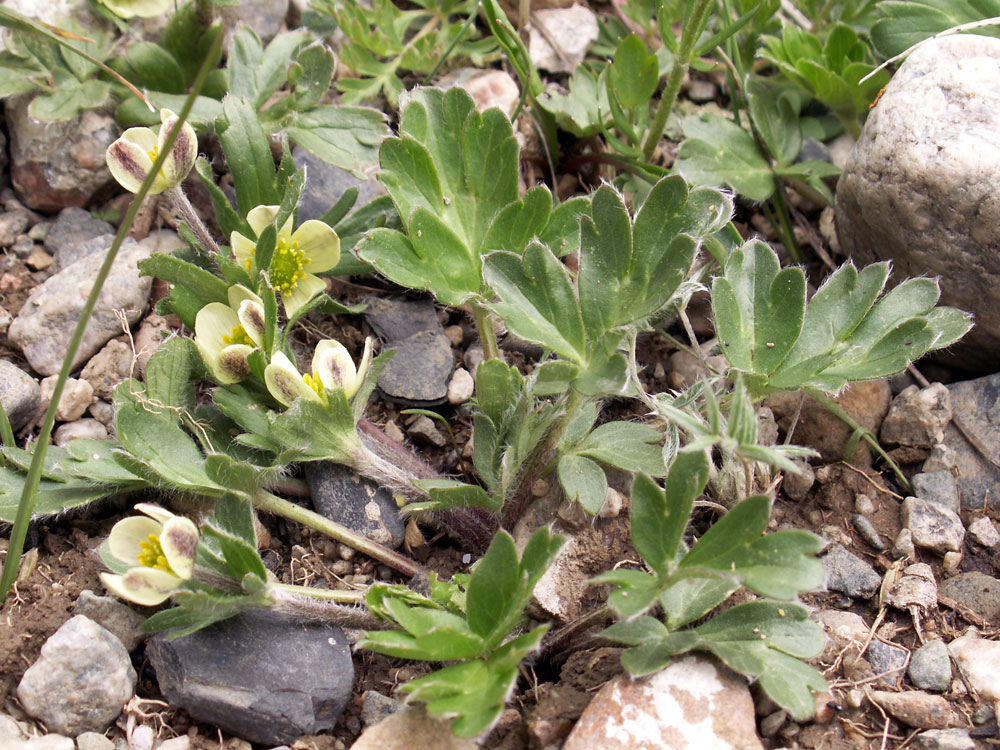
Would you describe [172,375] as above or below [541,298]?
below

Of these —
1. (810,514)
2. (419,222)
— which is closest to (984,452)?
(810,514)

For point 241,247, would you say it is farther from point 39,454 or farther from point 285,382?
A: point 39,454

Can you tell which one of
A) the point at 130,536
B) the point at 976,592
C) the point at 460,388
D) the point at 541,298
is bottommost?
the point at 976,592

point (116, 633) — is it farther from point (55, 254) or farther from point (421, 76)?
point (421, 76)

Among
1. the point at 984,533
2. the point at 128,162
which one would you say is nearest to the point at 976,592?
the point at 984,533

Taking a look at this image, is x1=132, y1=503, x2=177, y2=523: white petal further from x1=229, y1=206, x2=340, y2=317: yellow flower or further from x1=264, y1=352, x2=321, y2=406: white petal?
x1=229, y1=206, x2=340, y2=317: yellow flower

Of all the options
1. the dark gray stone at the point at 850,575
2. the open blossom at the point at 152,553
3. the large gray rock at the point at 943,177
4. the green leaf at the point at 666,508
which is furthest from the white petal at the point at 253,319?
the large gray rock at the point at 943,177
